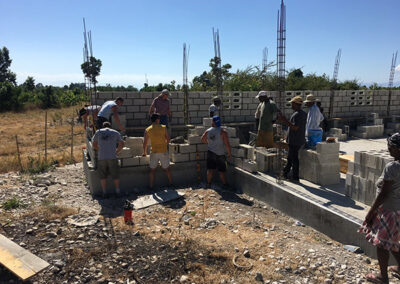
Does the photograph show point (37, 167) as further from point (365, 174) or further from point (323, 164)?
point (365, 174)

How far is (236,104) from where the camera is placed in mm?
12156

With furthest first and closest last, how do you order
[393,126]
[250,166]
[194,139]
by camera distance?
1. [393,126]
2. [194,139]
3. [250,166]

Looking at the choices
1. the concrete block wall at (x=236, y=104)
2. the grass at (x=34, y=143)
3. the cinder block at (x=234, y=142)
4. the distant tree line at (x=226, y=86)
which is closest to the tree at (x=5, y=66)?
the distant tree line at (x=226, y=86)

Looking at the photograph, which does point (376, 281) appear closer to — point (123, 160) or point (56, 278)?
point (56, 278)

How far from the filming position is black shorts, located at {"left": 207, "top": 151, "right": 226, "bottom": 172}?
6835 mm

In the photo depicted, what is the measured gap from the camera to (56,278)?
380cm

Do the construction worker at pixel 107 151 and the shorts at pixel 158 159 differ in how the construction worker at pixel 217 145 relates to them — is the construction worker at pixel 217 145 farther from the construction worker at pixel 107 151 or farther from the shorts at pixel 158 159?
the construction worker at pixel 107 151

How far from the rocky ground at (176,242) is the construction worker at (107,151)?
0.51m

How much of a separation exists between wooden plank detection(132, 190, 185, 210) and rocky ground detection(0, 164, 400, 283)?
0.47ft

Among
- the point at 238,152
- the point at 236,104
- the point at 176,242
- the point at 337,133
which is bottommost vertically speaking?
the point at 176,242

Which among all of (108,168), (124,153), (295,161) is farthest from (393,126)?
(108,168)

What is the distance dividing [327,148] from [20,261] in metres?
4.92

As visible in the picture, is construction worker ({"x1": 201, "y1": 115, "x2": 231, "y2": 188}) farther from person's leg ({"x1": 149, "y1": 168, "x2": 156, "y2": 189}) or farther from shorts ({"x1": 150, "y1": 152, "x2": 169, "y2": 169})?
person's leg ({"x1": 149, "y1": 168, "x2": 156, "y2": 189})

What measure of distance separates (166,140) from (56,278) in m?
3.51
